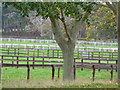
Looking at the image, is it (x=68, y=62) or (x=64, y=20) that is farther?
(x=68, y=62)

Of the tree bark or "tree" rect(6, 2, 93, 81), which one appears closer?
"tree" rect(6, 2, 93, 81)

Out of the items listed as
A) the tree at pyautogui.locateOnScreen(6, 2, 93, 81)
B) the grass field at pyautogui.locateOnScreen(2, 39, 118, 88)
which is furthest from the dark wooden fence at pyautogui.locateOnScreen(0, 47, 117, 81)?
the tree at pyautogui.locateOnScreen(6, 2, 93, 81)

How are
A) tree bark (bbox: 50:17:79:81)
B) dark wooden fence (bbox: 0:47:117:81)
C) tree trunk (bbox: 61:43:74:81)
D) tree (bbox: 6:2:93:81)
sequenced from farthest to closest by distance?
Result: dark wooden fence (bbox: 0:47:117:81), tree trunk (bbox: 61:43:74:81), tree bark (bbox: 50:17:79:81), tree (bbox: 6:2:93:81)

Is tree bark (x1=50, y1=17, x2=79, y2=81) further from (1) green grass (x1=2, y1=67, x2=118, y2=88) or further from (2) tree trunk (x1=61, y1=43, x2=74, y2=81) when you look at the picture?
(1) green grass (x1=2, y1=67, x2=118, y2=88)

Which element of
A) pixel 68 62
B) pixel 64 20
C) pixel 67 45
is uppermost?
pixel 64 20

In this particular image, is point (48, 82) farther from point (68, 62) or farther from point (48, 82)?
point (68, 62)

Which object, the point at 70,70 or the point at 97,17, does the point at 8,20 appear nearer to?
the point at 97,17

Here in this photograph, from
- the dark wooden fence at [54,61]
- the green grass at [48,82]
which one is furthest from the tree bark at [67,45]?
the dark wooden fence at [54,61]

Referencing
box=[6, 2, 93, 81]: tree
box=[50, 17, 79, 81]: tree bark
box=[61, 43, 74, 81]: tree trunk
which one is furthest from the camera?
box=[61, 43, 74, 81]: tree trunk

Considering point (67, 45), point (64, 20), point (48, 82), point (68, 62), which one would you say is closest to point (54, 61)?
point (68, 62)

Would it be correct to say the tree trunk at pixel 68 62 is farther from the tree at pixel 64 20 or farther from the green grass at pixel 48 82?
the green grass at pixel 48 82

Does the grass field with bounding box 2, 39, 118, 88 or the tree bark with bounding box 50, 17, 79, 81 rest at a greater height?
the tree bark with bounding box 50, 17, 79, 81

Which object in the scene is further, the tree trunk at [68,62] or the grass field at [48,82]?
the tree trunk at [68,62]

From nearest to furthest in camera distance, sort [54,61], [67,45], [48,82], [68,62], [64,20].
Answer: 1. [48,82]
2. [64,20]
3. [67,45]
4. [68,62]
5. [54,61]
